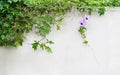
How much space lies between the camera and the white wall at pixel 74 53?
13.4 ft

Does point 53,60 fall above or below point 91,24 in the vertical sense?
below

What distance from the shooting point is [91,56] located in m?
4.14

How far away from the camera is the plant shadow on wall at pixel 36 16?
3.85 meters

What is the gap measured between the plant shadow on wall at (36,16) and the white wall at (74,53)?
0.32 ft

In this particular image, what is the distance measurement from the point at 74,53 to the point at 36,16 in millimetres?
766

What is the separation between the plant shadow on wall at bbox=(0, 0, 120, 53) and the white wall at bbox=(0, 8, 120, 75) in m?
0.10

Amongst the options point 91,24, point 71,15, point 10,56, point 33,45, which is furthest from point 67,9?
point 10,56

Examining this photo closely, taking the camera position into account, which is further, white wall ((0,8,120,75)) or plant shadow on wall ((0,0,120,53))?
white wall ((0,8,120,75))

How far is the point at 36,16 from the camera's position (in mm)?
3967

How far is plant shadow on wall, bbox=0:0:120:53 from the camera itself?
3.85 m

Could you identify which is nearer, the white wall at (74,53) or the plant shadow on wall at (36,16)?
the plant shadow on wall at (36,16)

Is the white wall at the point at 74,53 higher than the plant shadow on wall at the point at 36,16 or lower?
lower

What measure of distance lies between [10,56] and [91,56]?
1168 millimetres

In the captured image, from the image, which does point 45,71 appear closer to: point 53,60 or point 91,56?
point 53,60
